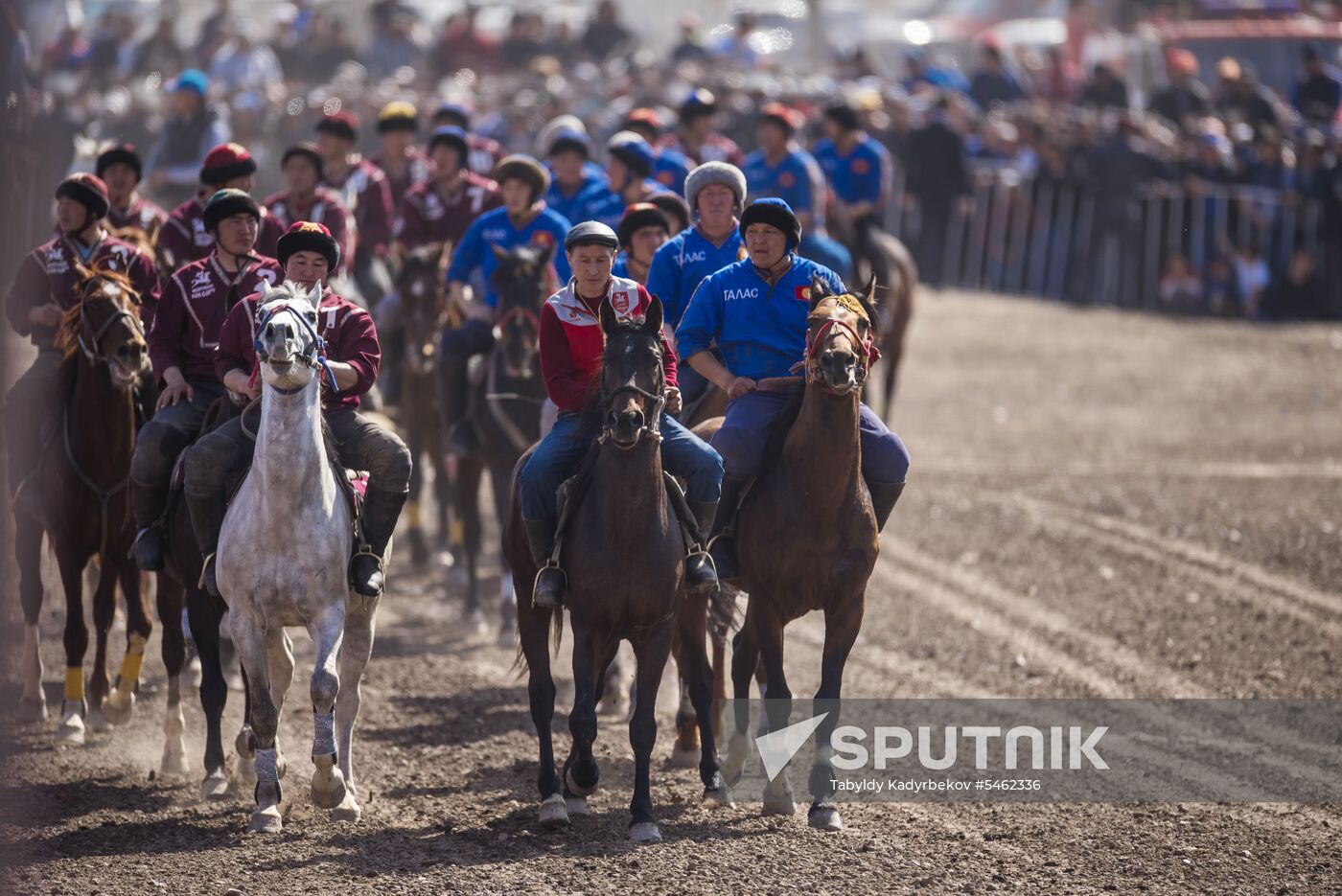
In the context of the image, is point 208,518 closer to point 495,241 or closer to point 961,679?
point 495,241

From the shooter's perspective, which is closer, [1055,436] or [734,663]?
[734,663]

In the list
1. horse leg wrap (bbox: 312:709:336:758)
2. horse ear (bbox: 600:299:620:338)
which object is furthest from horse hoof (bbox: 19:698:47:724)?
horse ear (bbox: 600:299:620:338)

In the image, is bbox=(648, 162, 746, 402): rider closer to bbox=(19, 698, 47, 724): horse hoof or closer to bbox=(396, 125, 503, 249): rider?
bbox=(19, 698, 47, 724): horse hoof

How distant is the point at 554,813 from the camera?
925 cm

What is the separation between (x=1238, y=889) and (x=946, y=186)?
19.8 m

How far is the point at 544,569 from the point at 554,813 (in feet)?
3.94

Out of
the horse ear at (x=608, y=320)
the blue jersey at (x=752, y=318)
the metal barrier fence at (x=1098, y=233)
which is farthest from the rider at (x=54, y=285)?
the metal barrier fence at (x=1098, y=233)

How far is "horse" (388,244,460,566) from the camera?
1541cm

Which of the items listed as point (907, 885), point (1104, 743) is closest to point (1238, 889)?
point (907, 885)

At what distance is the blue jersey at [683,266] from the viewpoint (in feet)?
37.1

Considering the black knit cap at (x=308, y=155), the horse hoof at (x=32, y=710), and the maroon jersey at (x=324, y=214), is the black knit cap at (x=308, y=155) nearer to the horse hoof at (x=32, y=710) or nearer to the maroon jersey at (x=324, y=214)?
the maroon jersey at (x=324, y=214)

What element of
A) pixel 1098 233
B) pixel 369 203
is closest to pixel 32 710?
pixel 369 203

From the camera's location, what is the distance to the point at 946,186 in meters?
27.3

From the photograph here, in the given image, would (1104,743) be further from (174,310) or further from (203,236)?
(203,236)
